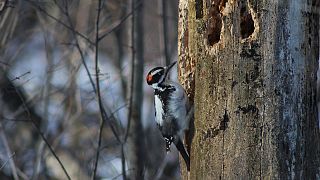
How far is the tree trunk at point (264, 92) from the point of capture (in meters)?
4.19

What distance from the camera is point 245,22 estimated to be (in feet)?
14.1

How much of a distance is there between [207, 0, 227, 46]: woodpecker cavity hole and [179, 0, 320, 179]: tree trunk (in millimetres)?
22

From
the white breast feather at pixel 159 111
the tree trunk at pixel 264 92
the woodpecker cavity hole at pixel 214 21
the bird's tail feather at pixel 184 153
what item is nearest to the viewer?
the tree trunk at pixel 264 92

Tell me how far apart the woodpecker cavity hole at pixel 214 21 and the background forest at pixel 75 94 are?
144 centimetres

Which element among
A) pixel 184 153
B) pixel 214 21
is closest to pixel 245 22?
pixel 214 21

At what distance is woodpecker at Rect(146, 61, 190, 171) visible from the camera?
4.74m

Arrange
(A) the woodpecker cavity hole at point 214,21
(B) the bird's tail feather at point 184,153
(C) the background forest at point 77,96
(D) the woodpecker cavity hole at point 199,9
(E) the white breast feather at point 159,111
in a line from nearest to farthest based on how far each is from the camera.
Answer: (A) the woodpecker cavity hole at point 214,21
(D) the woodpecker cavity hole at point 199,9
(B) the bird's tail feather at point 184,153
(E) the white breast feather at point 159,111
(C) the background forest at point 77,96

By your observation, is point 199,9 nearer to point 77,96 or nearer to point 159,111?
point 159,111

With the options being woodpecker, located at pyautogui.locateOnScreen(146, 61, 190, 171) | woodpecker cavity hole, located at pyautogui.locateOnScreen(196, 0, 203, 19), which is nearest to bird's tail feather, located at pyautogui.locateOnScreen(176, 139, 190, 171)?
woodpecker, located at pyautogui.locateOnScreen(146, 61, 190, 171)

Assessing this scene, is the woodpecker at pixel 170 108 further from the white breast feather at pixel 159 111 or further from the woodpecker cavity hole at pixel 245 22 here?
the woodpecker cavity hole at pixel 245 22

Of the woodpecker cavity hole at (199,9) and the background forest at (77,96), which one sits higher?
the woodpecker cavity hole at (199,9)

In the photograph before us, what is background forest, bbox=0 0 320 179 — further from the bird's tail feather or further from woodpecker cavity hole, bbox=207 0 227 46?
woodpecker cavity hole, bbox=207 0 227 46

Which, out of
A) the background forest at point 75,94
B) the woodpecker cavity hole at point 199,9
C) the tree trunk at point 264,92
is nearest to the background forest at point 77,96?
the background forest at point 75,94

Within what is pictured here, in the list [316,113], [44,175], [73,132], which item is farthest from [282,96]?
[73,132]
